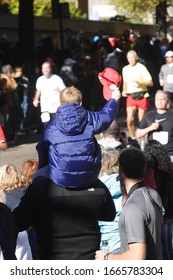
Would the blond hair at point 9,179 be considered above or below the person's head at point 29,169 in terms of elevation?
above

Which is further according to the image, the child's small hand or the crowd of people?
the child's small hand

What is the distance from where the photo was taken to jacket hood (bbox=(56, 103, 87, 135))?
17.3ft

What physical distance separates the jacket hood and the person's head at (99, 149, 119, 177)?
2.05 m

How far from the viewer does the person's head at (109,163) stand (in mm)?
7371

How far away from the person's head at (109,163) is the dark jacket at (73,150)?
1930mm

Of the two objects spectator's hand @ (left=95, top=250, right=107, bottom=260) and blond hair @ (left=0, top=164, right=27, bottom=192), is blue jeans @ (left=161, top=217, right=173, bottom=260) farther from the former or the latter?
spectator's hand @ (left=95, top=250, right=107, bottom=260)

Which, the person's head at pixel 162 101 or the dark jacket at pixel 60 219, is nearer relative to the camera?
the dark jacket at pixel 60 219

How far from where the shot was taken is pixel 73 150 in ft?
17.3

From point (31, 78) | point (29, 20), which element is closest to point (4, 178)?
point (31, 78)

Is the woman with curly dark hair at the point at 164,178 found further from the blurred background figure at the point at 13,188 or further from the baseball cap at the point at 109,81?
the blurred background figure at the point at 13,188

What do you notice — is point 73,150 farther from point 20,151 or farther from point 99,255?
point 20,151

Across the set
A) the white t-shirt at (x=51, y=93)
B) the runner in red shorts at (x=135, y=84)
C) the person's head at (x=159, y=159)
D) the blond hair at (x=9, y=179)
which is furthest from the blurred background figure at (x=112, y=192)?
the runner in red shorts at (x=135, y=84)

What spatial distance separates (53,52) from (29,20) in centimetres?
161

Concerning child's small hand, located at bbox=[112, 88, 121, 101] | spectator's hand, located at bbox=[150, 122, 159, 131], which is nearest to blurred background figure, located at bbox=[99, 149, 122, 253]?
child's small hand, located at bbox=[112, 88, 121, 101]
